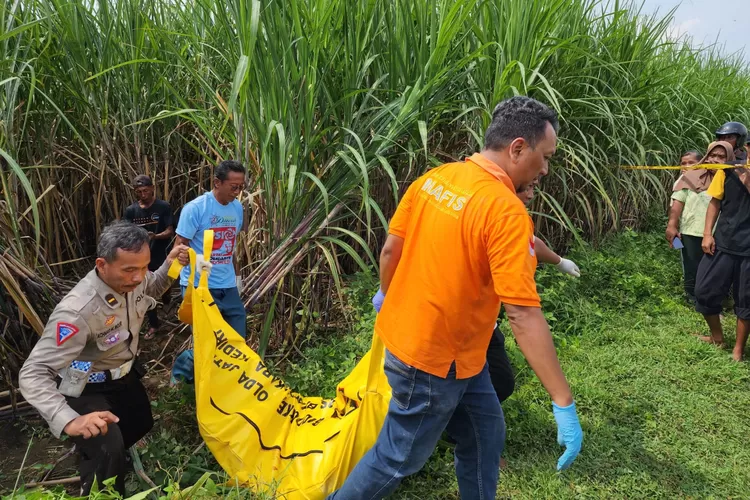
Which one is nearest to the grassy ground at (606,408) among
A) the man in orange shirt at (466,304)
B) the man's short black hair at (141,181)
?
the man in orange shirt at (466,304)

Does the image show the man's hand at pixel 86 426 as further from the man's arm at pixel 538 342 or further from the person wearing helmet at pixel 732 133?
the person wearing helmet at pixel 732 133

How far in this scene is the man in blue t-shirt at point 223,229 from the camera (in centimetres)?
267

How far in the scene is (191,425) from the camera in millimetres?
2363

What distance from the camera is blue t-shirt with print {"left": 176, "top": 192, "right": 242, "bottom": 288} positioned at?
109 inches

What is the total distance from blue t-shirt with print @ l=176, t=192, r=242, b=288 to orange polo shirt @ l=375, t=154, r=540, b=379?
1.35 metres

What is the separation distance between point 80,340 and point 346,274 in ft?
6.21

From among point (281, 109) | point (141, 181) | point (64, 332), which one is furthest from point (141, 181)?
point (64, 332)

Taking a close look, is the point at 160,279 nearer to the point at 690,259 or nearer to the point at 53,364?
the point at 53,364

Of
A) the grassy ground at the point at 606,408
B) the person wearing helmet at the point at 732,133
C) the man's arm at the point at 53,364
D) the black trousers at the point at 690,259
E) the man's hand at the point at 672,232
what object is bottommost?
the grassy ground at the point at 606,408

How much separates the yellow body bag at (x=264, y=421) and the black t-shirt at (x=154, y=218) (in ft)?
5.26

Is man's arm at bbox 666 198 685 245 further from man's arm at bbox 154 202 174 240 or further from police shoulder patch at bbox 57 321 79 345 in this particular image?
police shoulder patch at bbox 57 321 79 345

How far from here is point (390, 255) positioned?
1922mm

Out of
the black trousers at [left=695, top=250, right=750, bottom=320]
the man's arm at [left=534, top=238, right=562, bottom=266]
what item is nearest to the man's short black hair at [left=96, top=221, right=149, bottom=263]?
the man's arm at [left=534, top=238, right=562, bottom=266]

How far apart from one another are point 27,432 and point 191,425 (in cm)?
78
